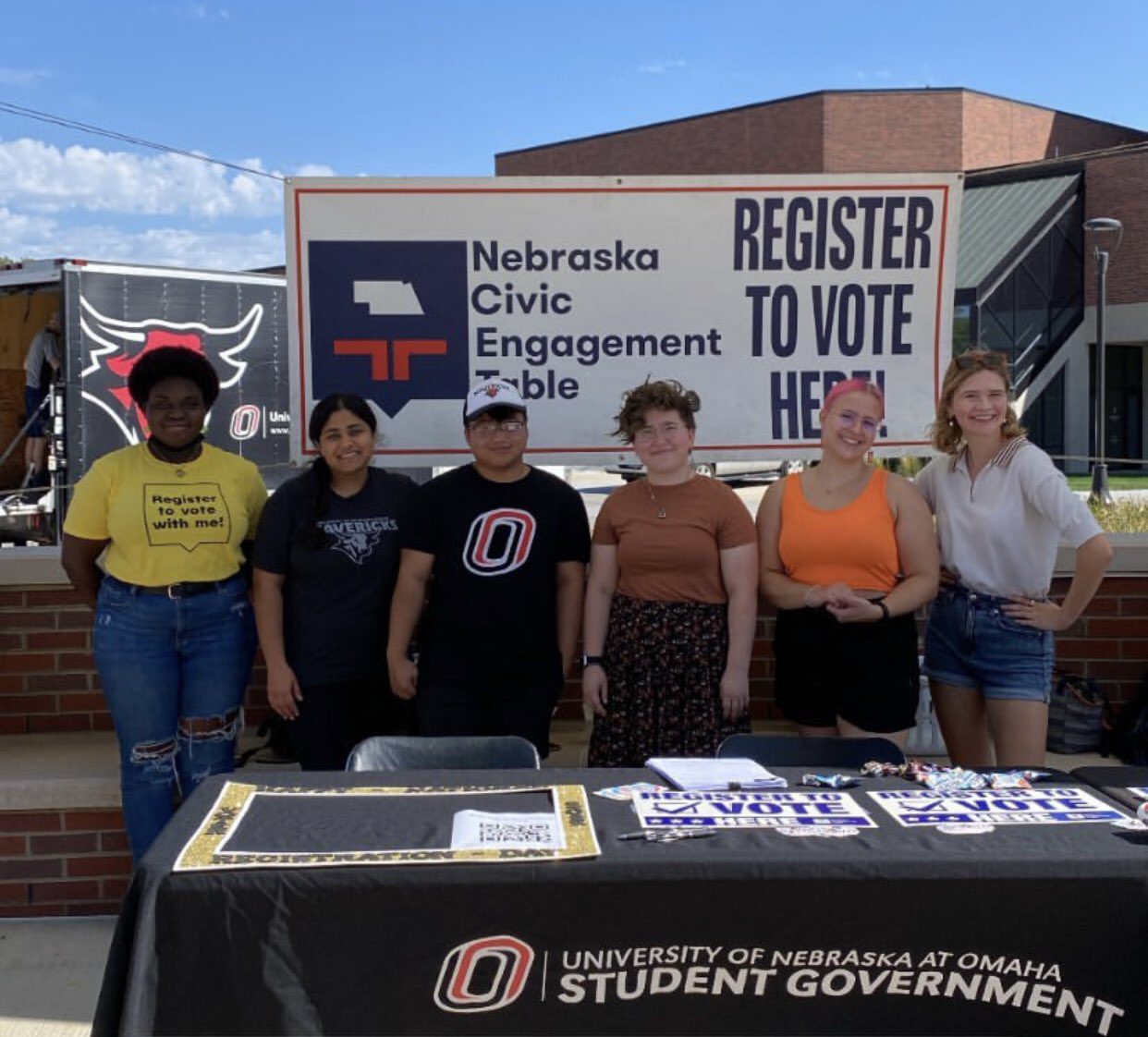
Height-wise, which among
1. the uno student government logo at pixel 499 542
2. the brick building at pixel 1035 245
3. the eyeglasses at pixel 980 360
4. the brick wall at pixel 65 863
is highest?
the brick building at pixel 1035 245

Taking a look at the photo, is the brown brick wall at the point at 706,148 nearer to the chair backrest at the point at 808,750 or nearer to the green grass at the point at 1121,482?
the green grass at the point at 1121,482

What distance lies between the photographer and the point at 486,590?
3566mm

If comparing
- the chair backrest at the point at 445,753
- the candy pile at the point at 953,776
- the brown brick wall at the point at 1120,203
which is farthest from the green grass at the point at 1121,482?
the chair backrest at the point at 445,753

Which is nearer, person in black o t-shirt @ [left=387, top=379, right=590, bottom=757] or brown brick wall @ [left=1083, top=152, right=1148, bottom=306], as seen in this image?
person in black o t-shirt @ [left=387, top=379, right=590, bottom=757]

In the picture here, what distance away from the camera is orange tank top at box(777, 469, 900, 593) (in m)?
3.50

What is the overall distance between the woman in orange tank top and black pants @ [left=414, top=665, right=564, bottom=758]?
0.73 m

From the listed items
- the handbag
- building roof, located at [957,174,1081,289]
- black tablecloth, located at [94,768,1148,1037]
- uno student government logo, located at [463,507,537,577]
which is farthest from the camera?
building roof, located at [957,174,1081,289]

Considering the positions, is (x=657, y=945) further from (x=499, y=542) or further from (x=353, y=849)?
(x=499, y=542)

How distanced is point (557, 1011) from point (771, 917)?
428 millimetres

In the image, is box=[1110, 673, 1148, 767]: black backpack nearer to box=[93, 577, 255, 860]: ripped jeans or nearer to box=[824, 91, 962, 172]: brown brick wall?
box=[93, 577, 255, 860]: ripped jeans

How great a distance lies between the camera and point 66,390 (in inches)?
388

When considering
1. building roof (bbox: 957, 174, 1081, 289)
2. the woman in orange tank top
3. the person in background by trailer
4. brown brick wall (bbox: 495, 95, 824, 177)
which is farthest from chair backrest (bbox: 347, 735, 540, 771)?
brown brick wall (bbox: 495, 95, 824, 177)

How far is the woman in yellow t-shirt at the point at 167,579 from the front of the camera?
11.7ft

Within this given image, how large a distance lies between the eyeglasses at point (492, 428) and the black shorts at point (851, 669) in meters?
0.95
